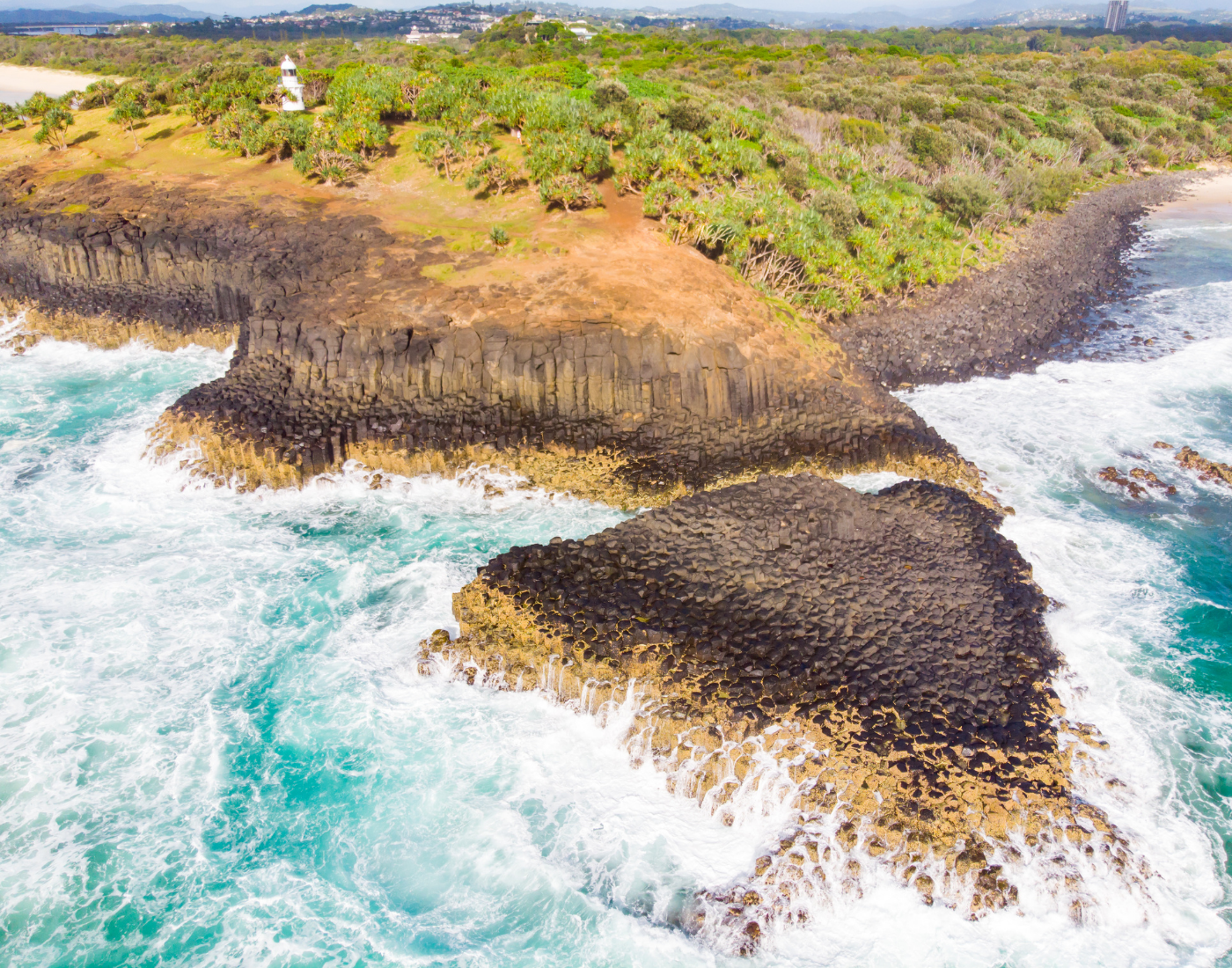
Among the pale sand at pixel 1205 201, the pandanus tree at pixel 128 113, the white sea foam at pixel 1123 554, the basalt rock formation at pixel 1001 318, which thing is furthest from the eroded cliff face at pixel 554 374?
the pale sand at pixel 1205 201

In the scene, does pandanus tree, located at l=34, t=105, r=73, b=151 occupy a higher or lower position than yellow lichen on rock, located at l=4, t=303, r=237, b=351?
higher

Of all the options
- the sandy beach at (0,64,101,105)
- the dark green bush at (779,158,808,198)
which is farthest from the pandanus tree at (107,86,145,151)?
the dark green bush at (779,158,808,198)

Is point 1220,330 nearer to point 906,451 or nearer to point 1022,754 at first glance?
point 906,451

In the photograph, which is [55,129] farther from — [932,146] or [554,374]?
[932,146]

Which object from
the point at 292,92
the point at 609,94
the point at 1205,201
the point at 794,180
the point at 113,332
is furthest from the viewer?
the point at 1205,201

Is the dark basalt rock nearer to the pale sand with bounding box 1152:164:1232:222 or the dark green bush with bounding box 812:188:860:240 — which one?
the dark green bush with bounding box 812:188:860:240

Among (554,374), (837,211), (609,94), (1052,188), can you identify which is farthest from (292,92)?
(1052,188)

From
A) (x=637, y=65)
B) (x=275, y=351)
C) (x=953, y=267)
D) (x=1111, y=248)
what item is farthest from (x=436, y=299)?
(x=637, y=65)
